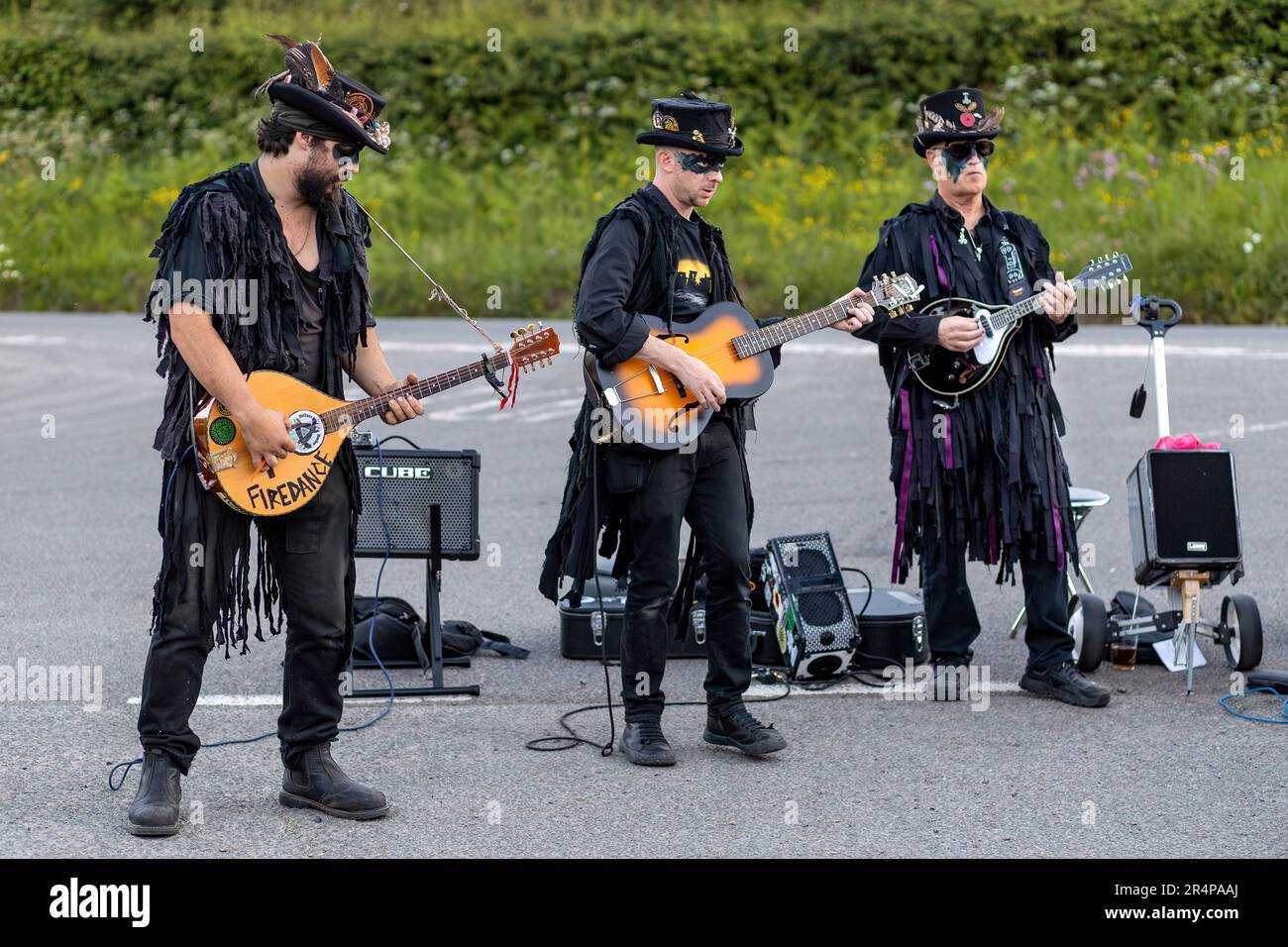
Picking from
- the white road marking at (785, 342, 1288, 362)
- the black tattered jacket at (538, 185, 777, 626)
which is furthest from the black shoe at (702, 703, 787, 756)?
the white road marking at (785, 342, 1288, 362)

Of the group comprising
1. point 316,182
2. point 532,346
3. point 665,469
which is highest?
point 316,182

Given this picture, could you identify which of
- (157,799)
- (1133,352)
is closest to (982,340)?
(157,799)

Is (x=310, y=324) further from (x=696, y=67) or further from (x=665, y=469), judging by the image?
(x=696, y=67)

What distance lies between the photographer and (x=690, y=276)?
625 cm

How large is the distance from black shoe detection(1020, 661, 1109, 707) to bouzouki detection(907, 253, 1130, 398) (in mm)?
1151

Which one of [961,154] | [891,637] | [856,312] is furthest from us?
[891,637]

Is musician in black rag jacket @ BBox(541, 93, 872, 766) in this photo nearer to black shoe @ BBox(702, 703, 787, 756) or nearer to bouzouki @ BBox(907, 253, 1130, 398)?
black shoe @ BBox(702, 703, 787, 756)

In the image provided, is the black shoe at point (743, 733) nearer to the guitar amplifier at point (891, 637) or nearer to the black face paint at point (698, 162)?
the guitar amplifier at point (891, 637)

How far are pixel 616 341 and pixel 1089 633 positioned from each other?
245cm

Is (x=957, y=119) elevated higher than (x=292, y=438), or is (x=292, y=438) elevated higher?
(x=957, y=119)

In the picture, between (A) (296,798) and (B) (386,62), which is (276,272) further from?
(B) (386,62)

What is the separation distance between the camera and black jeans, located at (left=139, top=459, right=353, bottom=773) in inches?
211

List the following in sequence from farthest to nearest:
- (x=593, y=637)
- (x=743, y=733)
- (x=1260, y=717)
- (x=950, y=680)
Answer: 1. (x=593, y=637)
2. (x=950, y=680)
3. (x=1260, y=717)
4. (x=743, y=733)

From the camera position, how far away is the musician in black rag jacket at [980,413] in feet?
22.7
